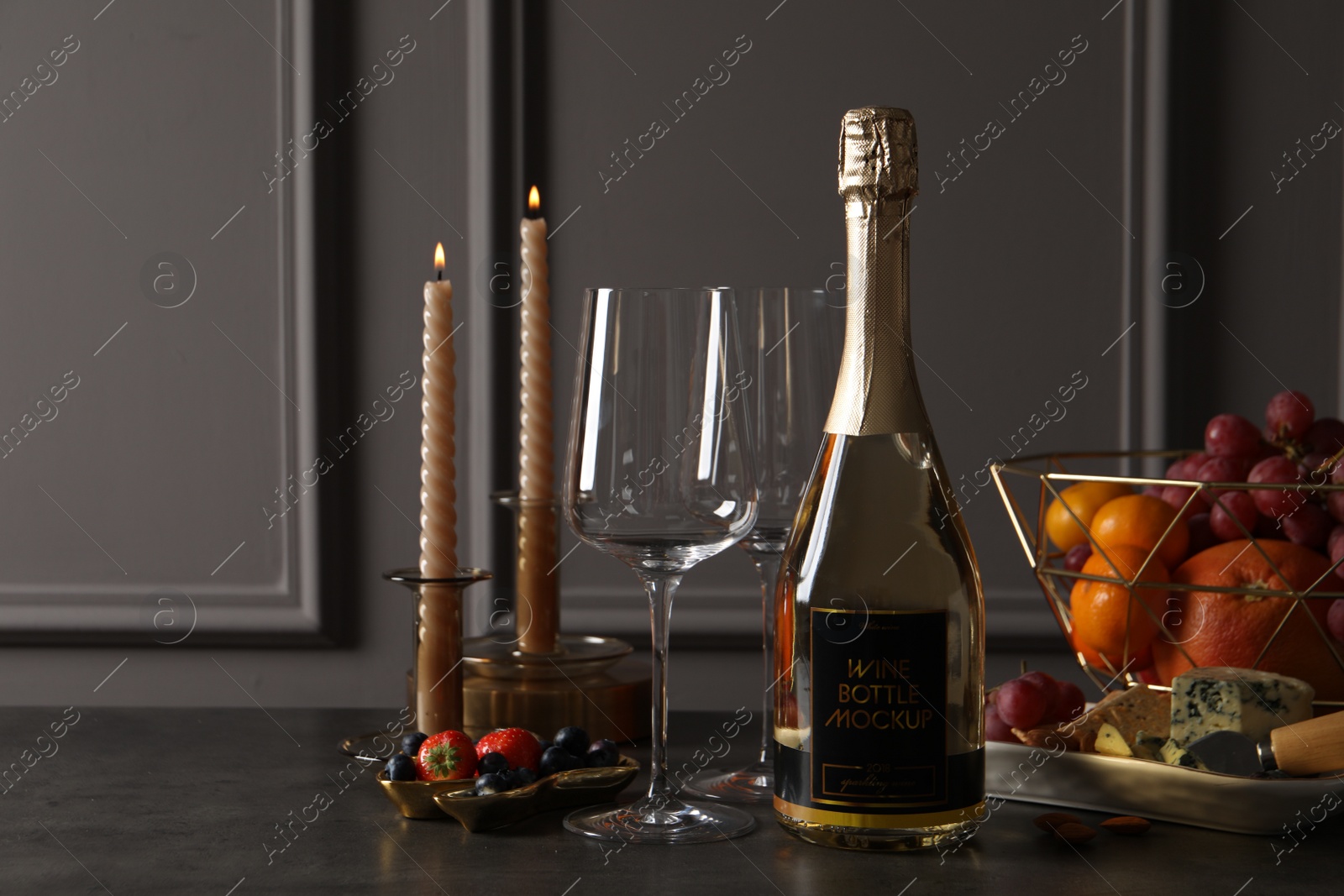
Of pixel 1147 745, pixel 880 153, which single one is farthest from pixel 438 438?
pixel 1147 745

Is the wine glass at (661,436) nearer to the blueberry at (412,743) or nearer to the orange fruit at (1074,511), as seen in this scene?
the blueberry at (412,743)

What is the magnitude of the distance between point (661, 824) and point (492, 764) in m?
0.10

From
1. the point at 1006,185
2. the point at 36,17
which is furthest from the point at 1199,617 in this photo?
the point at 36,17

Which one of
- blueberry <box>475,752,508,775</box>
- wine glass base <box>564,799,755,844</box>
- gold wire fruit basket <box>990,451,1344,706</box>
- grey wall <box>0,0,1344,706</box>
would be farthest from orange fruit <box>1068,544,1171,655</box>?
grey wall <box>0,0,1344,706</box>

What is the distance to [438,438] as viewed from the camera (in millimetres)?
748

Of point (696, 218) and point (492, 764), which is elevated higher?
point (696, 218)

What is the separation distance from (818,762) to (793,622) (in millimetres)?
71

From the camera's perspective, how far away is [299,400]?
1286 millimetres

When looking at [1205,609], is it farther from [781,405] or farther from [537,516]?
[537,516]

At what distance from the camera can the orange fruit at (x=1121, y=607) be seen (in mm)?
688

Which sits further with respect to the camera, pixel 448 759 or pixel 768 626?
pixel 768 626

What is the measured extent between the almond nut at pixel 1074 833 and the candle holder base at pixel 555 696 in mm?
316

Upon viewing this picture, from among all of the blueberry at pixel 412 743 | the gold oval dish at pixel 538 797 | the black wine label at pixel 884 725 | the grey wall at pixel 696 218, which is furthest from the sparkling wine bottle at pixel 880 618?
the grey wall at pixel 696 218

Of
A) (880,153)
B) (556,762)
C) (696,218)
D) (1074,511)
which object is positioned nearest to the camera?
(880,153)
